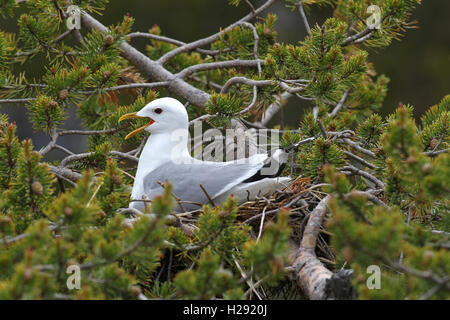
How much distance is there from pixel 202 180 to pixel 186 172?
0.13 m

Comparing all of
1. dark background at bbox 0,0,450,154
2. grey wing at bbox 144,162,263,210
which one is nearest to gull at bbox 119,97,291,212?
grey wing at bbox 144,162,263,210

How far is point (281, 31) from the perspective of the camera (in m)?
9.83

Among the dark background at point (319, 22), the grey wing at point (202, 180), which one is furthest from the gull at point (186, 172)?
the dark background at point (319, 22)

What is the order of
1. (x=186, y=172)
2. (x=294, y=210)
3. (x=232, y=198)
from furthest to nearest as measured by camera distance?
(x=186, y=172), (x=294, y=210), (x=232, y=198)

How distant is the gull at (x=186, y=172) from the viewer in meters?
2.87

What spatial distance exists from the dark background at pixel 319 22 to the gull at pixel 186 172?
553 cm

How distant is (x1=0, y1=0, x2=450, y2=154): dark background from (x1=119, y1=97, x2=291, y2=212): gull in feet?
18.2

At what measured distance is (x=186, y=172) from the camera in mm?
2996

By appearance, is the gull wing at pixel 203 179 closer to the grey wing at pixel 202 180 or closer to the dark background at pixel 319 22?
the grey wing at pixel 202 180

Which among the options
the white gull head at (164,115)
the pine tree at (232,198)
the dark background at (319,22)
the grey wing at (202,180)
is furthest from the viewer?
the dark background at (319,22)

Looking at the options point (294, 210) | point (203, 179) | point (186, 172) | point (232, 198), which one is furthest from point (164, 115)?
point (232, 198)

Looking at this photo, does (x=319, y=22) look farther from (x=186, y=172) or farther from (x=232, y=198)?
(x=232, y=198)

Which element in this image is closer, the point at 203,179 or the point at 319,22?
the point at 203,179

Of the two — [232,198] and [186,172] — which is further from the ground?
[186,172]
